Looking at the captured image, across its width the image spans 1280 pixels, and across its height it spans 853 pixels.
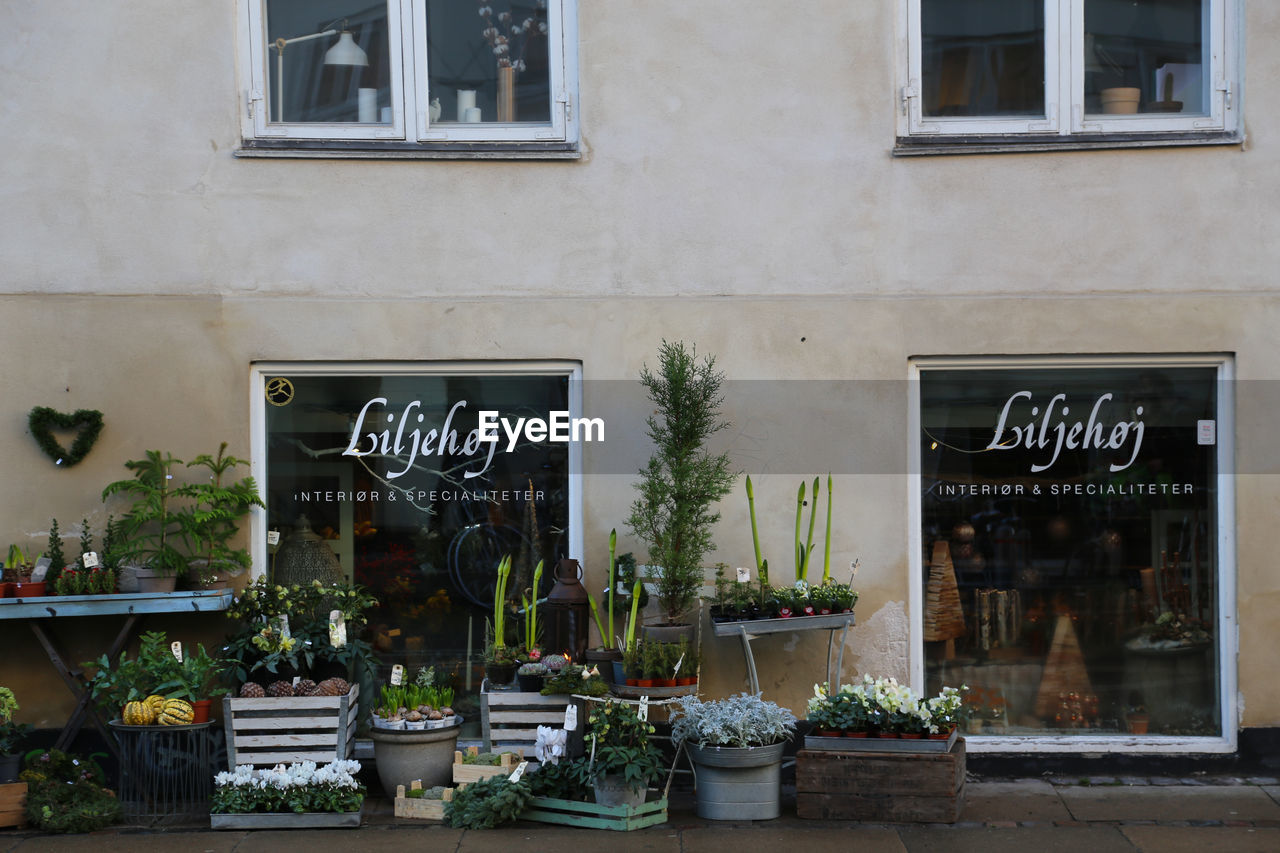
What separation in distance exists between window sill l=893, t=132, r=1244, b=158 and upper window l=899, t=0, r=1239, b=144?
0.15 feet

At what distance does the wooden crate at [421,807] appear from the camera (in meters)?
6.43

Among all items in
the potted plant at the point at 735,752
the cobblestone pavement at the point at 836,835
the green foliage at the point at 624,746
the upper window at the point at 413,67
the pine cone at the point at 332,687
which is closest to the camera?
the cobblestone pavement at the point at 836,835

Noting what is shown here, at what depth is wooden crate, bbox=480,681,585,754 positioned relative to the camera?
6.73 metres

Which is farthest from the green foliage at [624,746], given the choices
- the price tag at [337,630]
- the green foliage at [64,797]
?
the green foliage at [64,797]

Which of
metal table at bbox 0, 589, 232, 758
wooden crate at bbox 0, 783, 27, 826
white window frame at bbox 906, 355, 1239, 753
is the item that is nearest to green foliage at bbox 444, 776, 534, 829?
metal table at bbox 0, 589, 232, 758

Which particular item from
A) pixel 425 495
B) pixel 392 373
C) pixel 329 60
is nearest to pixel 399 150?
pixel 329 60

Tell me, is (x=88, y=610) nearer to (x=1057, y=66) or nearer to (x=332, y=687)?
(x=332, y=687)

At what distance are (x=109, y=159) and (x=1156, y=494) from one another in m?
6.20

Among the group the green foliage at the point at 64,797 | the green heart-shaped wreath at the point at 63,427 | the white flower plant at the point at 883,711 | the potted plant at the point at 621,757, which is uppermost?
the green heart-shaped wreath at the point at 63,427

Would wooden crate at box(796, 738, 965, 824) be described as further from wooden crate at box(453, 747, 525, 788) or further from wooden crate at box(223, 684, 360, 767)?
wooden crate at box(223, 684, 360, 767)

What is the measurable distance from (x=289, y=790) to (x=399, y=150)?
3.48 m

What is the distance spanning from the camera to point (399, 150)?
7.22 meters

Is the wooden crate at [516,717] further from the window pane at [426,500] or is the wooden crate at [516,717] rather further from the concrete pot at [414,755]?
the window pane at [426,500]

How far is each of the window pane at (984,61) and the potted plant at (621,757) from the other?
3795mm
